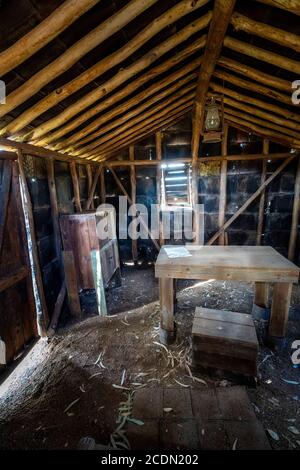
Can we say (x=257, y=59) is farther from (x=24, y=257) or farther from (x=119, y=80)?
(x=24, y=257)

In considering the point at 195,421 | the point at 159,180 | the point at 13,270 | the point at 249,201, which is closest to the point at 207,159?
the point at 159,180

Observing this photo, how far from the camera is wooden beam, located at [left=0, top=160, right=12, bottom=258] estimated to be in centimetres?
296

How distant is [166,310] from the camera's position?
3330mm

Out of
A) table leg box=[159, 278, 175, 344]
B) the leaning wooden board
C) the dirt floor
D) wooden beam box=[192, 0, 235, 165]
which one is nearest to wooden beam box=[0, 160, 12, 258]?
the leaning wooden board

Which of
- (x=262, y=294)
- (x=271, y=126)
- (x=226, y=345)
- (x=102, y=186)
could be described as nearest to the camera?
(x=226, y=345)

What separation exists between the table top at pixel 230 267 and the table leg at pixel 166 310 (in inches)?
6.4

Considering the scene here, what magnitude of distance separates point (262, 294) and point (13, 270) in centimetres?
384

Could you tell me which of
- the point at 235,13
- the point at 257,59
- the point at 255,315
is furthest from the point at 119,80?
the point at 255,315

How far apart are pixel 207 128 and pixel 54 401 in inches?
157

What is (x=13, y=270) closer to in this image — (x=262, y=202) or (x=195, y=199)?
(x=195, y=199)

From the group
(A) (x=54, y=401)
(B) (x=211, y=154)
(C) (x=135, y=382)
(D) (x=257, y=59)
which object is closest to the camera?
(A) (x=54, y=401)

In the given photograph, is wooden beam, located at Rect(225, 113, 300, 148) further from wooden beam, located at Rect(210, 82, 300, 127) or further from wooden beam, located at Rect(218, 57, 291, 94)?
wooden beam, located at Rect(218, 57, 291, 94)

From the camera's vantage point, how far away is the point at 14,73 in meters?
2.19
